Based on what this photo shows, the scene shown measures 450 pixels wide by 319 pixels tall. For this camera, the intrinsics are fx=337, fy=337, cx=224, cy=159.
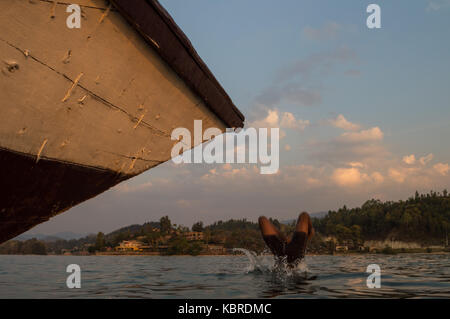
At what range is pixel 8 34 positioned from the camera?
2.16 metres

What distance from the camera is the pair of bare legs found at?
1038 centimetres

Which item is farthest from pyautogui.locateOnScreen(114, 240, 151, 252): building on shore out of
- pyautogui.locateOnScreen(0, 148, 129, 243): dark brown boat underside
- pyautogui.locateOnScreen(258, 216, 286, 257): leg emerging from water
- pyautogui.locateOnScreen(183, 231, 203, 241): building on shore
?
pyautogui.locateOnScreen(0, 148, 129, 243): dark brown boat underside

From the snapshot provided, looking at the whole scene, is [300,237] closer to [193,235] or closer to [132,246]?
[132,246]

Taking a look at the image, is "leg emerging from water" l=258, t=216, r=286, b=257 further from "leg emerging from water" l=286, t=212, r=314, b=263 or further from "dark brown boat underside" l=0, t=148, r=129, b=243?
"dark brown boat underside" l=0, t=148, r=129, b=243

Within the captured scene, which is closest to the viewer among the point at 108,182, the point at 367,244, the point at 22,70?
the point at 22,70

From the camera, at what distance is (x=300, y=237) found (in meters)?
10.4

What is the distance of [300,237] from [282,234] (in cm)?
91

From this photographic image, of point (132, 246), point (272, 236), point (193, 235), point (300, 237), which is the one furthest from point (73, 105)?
point (193, 235)

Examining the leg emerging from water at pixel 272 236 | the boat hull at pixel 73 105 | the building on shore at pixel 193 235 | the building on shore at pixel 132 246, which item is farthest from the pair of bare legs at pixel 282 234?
the building on shore at pixel 193 235

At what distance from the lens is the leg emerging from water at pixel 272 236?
10922mm

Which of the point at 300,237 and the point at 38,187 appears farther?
the point at 300,237
